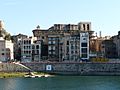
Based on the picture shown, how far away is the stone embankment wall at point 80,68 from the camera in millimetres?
105688

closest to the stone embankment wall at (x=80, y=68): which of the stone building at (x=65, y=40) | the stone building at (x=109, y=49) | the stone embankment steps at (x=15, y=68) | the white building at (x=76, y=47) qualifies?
the stone embankment steps at (x=15, y=68)

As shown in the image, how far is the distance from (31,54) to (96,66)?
79.4 ft

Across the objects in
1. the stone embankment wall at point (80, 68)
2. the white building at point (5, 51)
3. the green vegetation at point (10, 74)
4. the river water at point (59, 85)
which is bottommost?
the river water at point (59, 85)

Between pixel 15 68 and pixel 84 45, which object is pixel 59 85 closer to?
pixel 15 68

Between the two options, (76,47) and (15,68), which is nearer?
(15,68)

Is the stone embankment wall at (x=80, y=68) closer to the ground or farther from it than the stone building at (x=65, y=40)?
closer to the ground

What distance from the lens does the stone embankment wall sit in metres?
106

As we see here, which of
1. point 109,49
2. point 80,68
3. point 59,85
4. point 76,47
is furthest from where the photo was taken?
point 109,49

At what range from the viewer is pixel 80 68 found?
106m

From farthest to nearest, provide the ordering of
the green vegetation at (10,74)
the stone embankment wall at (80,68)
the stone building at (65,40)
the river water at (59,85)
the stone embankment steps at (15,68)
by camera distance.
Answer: the stone building at (65,40)
the stone embankment steps at (15,68)
the stone embankment wall at (80,68)
the green vegetation at (10,74)
the river water at (59,85)

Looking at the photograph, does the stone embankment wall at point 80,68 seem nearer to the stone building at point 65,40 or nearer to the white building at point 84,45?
the white building at point 84,45

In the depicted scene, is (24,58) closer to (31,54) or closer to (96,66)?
(31,54)

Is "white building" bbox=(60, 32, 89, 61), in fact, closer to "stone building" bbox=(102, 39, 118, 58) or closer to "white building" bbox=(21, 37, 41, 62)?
"white building" bbox=(21, 37, 41, 62)

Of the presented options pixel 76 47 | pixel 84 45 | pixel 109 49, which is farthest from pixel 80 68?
pixel 109 49
